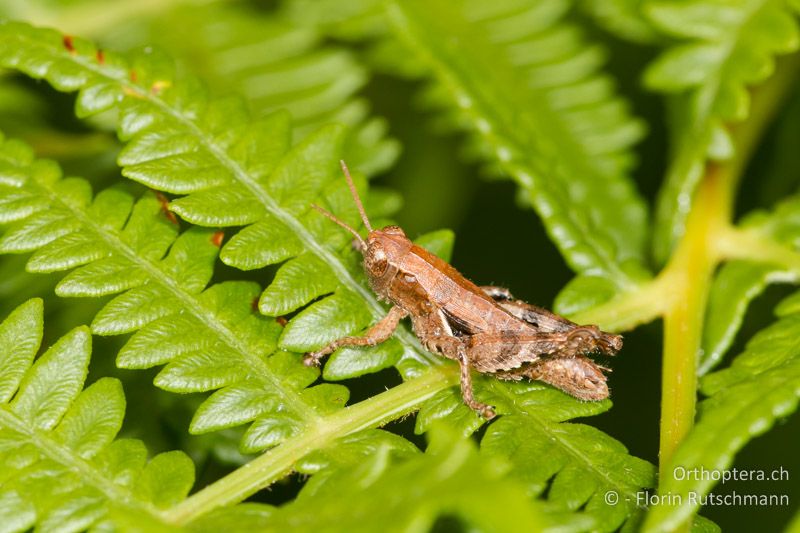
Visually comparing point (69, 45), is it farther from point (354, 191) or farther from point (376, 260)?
point (376, 260)

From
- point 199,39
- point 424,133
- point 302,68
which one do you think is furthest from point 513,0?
point 199,39

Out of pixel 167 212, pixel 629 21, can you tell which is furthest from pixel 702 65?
pixel 167 212

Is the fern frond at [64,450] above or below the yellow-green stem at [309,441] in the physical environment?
above

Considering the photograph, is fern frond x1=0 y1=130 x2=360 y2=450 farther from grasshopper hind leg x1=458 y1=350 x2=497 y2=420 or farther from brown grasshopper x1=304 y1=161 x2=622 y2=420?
grasshopper hind leg x1=458 y1=350 x2=497 y2=420

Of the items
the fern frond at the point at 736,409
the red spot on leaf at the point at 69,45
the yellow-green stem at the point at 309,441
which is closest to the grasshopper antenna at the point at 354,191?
the yellow-green stem at the point at 309,441

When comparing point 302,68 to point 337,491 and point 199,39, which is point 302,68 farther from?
point 337,491

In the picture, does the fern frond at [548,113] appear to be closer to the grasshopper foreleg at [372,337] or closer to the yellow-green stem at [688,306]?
the yellow-green stem at [688,306]
